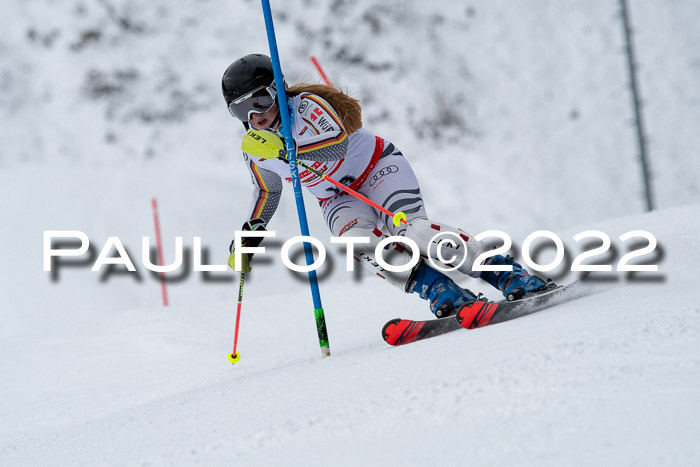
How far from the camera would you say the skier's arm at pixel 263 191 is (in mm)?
3883

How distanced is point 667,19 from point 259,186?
47.0ft


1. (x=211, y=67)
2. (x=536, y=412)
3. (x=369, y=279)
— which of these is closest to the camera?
(x=536, y=412)

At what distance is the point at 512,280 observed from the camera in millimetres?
3412

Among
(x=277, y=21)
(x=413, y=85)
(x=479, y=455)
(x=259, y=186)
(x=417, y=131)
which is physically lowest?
(x=479, y=455)

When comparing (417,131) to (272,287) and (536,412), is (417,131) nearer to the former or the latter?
(272,287)

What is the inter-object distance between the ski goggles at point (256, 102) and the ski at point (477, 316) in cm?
122

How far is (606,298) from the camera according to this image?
2936mm

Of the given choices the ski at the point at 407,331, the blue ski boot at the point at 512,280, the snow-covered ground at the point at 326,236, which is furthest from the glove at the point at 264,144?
the blue ski boot at the point at 512,280

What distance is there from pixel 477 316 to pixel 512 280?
494mm

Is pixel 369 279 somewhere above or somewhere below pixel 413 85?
below

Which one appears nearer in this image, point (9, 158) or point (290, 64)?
point (9, 158)

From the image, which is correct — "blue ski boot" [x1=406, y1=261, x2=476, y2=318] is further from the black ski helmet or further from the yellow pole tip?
the black ski helmet

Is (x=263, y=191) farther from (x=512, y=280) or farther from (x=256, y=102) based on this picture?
(x=512, y=280)

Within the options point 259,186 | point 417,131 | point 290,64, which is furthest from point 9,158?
point 259,186
